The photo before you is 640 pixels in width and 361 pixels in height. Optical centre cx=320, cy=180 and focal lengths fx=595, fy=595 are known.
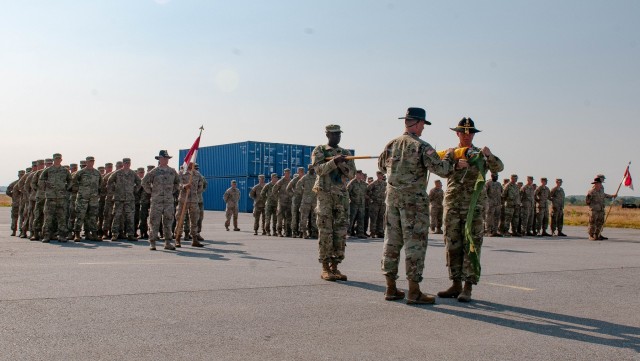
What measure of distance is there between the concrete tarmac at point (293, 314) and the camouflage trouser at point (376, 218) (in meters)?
9.59

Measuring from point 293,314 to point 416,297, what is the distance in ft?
5.12

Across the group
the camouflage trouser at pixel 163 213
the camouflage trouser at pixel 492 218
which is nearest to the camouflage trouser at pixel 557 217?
the camouflage trouser at pixel 492 218

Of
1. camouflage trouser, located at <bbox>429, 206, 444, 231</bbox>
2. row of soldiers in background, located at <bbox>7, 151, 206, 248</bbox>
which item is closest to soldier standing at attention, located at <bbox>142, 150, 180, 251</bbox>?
row of soldiers in background, located at <bbox>7, 151, 206, 248</bbox>

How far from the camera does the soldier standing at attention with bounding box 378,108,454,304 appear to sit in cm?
674

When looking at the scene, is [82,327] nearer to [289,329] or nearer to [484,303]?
[289,329]

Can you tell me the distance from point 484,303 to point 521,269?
3.76 meters

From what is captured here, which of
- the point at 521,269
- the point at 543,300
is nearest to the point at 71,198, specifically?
the point at 521,269

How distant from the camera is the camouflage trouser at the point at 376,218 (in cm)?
2025

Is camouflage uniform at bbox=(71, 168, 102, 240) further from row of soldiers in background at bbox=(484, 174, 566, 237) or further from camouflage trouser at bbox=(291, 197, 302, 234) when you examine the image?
row of soldiers in background at bbox=(484, 174, 566, 237)

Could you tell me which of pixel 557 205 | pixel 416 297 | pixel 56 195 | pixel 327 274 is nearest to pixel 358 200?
pixel 557 205

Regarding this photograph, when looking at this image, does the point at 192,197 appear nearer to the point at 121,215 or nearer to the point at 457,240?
the point at 121,215

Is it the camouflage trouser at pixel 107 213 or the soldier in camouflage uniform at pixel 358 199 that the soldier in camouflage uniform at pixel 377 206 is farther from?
the camouflage trouser at pixel 107 213

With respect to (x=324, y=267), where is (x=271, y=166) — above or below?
above

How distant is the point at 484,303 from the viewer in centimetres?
690
